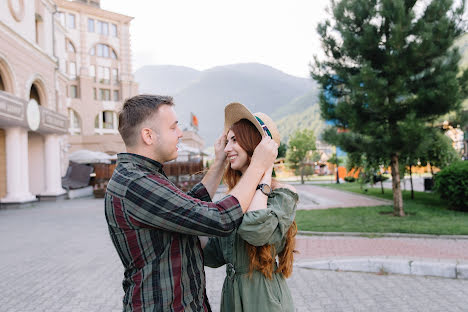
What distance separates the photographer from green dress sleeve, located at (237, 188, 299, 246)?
4.80 ft

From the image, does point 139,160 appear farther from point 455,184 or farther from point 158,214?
point 455,184

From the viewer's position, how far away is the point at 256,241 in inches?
59.6

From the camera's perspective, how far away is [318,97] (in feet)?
35.6

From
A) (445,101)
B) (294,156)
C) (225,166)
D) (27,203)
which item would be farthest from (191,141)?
(225,166)

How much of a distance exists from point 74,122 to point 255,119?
172ft

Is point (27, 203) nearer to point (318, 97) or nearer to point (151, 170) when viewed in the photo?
point (318, 97)

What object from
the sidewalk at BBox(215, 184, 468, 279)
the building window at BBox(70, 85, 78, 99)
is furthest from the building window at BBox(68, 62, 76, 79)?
the sidewalk at BBox(215, 184, 468, 279)

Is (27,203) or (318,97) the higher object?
(318,97)

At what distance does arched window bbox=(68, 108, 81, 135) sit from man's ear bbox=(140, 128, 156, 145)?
51.3m

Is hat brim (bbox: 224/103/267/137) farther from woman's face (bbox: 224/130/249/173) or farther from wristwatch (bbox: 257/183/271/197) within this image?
wristwatch (bbox: 257/183/271/197)

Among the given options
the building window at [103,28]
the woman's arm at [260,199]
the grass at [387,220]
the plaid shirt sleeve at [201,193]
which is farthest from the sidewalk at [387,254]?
the building window at [103,28]

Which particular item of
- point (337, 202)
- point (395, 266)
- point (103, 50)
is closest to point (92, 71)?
point (103, 50)

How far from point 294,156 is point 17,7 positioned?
30.0 m

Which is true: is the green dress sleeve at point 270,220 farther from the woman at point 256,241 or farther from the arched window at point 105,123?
the arched window at point 105,123
